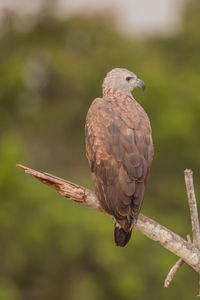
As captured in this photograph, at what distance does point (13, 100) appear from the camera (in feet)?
80.8

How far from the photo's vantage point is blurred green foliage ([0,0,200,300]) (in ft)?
68.8

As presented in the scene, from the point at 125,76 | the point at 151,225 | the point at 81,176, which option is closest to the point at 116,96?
the point at 125,76

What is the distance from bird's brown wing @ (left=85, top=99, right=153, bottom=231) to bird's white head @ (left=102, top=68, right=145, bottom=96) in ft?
3.14

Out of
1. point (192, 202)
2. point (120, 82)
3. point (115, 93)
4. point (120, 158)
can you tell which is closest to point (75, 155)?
point (120, 82)

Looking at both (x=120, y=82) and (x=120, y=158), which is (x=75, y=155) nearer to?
(x=120, y=82)

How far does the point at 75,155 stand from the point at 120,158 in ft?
68.5

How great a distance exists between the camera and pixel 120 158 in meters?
6.58

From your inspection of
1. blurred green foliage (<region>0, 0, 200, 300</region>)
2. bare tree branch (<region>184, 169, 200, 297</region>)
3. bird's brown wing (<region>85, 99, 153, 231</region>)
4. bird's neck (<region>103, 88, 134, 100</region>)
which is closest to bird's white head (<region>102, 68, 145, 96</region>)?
bird's neck (<region>103, 88, 134, 100</region>)

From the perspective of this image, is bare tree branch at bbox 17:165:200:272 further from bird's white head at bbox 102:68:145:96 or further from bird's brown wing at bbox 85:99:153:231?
bird's white head at bbox 102:68:145:96

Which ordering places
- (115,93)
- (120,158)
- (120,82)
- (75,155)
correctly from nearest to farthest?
(120,158)
(115,93)
(120,82)
(75,155)

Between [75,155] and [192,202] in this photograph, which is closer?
[192,202]

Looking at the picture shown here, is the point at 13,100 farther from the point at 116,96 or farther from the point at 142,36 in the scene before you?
the point at 116,96

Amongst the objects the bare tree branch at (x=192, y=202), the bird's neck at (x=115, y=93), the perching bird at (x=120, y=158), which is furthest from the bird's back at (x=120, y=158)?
the bird's neck at (x=115, y=93)

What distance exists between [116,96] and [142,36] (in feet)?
97.4
